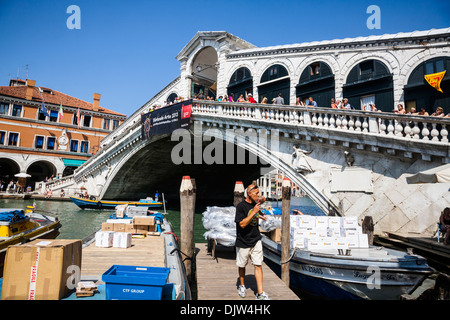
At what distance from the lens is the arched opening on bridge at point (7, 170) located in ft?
100

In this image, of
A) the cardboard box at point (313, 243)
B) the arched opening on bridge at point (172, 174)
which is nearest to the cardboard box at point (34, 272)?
the cardboard box at point (313, 243)

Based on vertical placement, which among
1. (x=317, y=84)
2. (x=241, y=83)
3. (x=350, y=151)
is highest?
(x=241, y=83)

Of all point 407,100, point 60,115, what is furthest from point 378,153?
point 60,115

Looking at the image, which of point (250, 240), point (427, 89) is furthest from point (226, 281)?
point (427, 89)

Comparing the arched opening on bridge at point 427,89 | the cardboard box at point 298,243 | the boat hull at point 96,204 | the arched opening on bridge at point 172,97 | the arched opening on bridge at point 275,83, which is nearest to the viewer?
the cardboard box at point 298,243

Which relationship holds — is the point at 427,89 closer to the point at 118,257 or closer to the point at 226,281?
the point at 226,281

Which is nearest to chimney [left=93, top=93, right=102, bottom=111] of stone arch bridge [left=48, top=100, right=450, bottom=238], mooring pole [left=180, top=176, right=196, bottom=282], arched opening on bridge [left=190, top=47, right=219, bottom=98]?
arched opening on bridge [left=190, top=47, right=219, bottom=98]

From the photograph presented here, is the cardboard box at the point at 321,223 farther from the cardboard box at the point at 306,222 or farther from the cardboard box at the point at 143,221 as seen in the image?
the cardboard box at the point at 143,221

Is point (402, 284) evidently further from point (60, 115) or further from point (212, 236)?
point (60, 115)

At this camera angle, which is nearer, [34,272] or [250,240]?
[34,272]

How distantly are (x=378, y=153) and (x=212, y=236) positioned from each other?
5.83 m

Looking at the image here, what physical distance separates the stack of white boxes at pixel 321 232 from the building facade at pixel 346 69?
6.39m

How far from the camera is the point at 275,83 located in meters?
14.4

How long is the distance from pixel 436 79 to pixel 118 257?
11.2 meters
